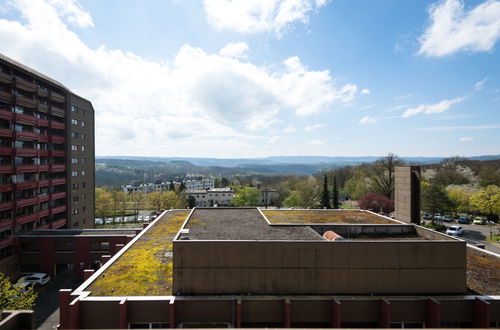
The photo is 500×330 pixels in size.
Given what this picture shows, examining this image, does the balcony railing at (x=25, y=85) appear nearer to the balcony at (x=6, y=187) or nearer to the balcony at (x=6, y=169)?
the balcony at (x=6, y=169)

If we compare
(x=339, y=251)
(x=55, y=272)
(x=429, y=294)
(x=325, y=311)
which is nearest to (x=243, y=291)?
(x=325, y=311)

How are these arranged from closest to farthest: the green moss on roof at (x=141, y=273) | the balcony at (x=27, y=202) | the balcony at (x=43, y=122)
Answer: the green moss on roof at (x=141, y=273) < the balcony at (x=27, y=202) < the balcony at (x=43, y=122)

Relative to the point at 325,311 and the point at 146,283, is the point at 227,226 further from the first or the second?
the point at 325,311

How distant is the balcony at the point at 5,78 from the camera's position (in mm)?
32175

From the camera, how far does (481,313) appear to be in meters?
14.7

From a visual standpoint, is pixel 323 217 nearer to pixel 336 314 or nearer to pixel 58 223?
pixel 336 314

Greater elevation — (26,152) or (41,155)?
(26,152)

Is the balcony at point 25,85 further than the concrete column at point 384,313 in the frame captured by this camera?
Yes

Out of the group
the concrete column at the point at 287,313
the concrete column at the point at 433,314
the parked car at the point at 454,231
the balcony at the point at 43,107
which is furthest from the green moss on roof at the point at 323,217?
the balcony at the point at 43,107

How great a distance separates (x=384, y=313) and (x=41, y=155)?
45.8 meters

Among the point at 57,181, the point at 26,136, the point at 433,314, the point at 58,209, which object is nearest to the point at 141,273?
the point at 433,314

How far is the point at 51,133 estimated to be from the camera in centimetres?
4225

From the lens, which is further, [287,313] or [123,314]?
[287,313]

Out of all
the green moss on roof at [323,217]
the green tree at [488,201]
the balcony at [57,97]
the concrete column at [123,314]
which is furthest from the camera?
the green tree at [488,201]
